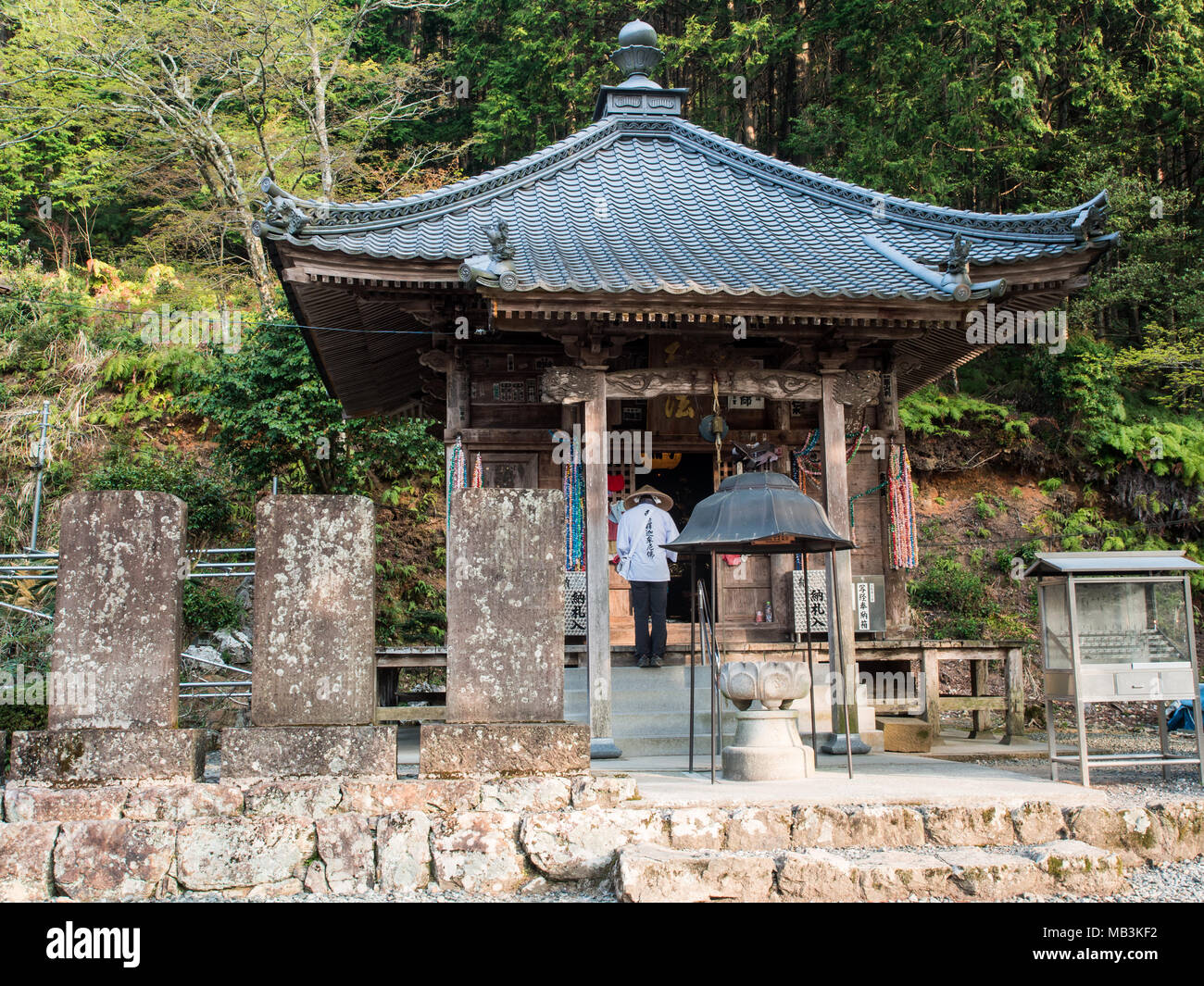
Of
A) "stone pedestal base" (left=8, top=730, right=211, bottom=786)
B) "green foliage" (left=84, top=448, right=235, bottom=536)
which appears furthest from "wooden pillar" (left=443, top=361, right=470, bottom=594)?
"green foliage" (left=84, top=448, right=235, bottom=536)

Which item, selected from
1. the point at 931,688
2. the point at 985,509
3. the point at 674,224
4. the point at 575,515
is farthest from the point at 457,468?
the point at 985,509

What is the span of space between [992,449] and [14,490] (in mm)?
20047

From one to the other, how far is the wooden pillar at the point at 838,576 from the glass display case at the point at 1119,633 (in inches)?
74.9

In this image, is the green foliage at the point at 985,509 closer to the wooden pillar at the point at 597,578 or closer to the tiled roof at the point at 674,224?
the tiled roof at the point at 674,224

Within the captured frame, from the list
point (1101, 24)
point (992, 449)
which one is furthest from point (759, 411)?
point (1101, 24)

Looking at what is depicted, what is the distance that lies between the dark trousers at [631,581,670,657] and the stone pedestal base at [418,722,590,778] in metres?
4.42

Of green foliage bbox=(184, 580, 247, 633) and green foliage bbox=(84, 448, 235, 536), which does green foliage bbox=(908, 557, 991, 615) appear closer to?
green foliage bbox=(184, 580, 247, 633)

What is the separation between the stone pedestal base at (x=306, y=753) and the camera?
599cm

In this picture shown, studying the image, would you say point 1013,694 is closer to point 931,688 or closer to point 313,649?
point 931,688

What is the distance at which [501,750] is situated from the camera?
20.0ft

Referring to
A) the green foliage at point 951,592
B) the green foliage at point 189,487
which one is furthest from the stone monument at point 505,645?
the green foliage at point 951,592

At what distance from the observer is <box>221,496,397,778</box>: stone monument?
6020mm

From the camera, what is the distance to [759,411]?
12211 mm

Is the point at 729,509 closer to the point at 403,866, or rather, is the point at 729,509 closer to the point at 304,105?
the point at 403,866
